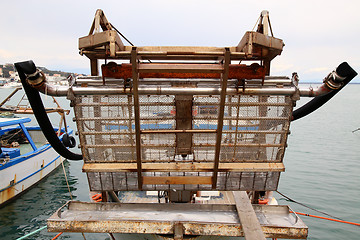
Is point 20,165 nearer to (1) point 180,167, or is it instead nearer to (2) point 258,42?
(1) point 180,167

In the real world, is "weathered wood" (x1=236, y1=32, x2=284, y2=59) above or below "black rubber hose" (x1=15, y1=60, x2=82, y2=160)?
above

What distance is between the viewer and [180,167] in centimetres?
341

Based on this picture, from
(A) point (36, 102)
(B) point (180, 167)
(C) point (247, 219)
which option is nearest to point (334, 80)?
(C) point (247, 219)

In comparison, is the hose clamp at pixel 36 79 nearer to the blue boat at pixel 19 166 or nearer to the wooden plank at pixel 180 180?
the wooden plank at pixel 180 180

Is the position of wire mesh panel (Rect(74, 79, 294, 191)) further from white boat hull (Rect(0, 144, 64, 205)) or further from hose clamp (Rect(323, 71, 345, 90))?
white boat hull (Rect(0, 144, 64, 205))

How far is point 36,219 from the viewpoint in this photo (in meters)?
9.98

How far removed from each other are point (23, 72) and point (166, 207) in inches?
117

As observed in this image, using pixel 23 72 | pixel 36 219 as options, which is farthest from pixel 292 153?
pixel 23 72

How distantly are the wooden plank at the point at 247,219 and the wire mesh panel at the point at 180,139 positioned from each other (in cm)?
25

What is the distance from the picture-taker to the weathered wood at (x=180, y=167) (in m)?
3.38

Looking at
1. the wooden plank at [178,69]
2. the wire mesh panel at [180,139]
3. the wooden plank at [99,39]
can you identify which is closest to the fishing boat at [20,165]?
the wire mesh panel at [180,139]

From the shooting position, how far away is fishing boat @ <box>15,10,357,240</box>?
303cm

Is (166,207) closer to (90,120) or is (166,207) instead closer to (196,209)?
(196,209)

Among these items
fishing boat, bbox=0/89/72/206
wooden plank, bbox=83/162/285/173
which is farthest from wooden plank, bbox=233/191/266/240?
fishing boat, bbox=0/89/72/206
